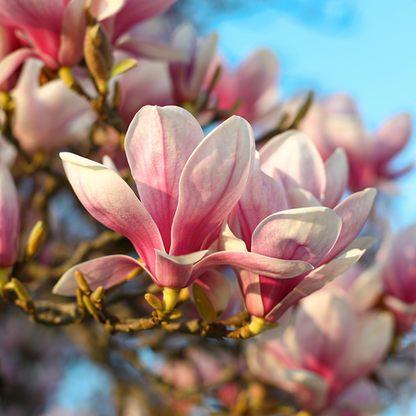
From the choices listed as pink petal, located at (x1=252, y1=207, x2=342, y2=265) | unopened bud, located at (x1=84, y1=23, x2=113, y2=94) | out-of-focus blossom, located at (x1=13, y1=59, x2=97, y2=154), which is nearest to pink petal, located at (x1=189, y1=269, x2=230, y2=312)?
pink petal, located at (x1=252, y1=207, x2=342, y2=265)

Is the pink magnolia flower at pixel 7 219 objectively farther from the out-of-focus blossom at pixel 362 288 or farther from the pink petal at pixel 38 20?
the out-of-focus blossom at pixel 362 288

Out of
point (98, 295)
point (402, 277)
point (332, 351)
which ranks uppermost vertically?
point (98, 295)

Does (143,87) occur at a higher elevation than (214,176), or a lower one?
lower

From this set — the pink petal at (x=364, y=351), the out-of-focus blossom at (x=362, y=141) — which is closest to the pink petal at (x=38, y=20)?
the pink petal at (x=364, y=351)

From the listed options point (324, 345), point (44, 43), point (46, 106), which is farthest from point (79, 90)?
point (324, 345)

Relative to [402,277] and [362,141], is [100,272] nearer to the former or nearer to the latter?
[402,277]

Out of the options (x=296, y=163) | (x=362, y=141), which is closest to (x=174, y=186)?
(x=296, y=163)

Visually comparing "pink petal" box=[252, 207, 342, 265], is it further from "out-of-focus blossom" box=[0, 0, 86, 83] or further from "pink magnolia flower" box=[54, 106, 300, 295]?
"out-of-focus blossom" box=[0, 0, 86, 83]
